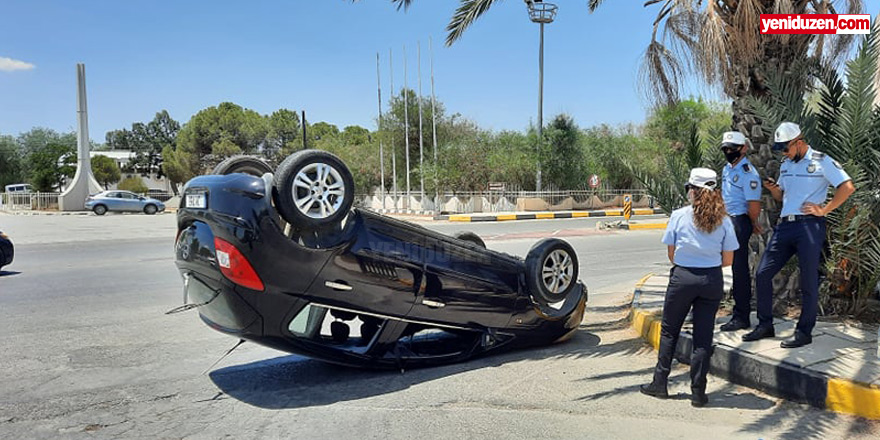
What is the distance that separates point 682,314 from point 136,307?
6.70 m

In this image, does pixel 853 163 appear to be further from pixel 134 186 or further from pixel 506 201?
pixel 134 186

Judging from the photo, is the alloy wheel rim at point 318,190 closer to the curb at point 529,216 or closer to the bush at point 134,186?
the curb at point 529,216

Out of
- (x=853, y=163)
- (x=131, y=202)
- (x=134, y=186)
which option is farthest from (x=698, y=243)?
(x=134, y=186)

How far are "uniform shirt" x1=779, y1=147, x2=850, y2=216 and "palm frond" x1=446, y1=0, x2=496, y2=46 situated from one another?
5.09 meters

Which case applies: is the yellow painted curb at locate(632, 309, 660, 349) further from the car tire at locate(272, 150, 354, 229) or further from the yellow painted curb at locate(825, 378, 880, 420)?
the car tire at locate(272, 150, 354, 229)

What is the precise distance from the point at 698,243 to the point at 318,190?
260 cm

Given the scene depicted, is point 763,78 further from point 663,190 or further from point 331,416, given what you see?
point 331,416

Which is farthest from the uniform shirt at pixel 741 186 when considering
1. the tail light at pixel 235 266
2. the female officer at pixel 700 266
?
the tail light at pixel 235 266

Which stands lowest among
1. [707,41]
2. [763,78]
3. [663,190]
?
[663,190]

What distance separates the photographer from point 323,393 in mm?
4520

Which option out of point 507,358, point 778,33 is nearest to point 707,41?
point 778,33

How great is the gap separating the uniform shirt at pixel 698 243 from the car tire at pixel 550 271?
140 centimetres

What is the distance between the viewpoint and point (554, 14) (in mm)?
27438

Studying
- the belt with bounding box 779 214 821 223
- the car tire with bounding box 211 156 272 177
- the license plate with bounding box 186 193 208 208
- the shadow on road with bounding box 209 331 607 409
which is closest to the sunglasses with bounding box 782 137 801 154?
the belt with bounding box 779 214 821 223
